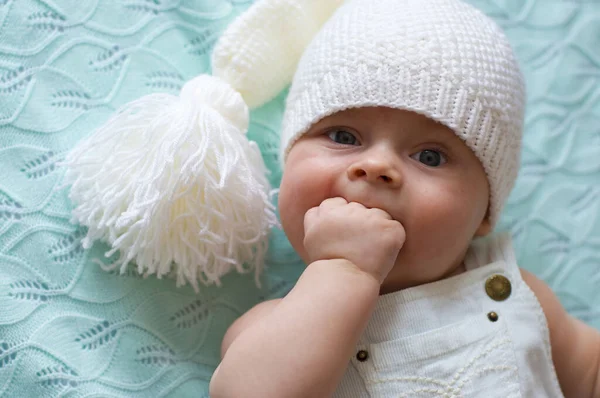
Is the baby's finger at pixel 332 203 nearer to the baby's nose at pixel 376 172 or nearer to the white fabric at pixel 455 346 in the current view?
the baby's nose at pixel 376 172

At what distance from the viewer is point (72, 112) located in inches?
44.8

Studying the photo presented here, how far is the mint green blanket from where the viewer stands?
3.37ft

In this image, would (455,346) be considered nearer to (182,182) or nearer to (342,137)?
(342,137)

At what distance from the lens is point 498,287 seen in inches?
42.1

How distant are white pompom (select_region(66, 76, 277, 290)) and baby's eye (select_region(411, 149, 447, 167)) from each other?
0.27 meters

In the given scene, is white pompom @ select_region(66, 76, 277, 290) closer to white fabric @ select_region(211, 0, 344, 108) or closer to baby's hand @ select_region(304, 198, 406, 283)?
white fabric @ select_region(211, 0, 344, 108)

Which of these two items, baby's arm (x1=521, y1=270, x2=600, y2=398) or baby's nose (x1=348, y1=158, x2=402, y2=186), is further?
baby's arm (x1=521, y1=270, x2=600, y2=398)

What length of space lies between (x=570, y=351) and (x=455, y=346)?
0.29m

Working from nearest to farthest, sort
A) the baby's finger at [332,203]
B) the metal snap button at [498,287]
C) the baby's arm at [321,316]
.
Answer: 1. the baby's arm at [321,316]
2. the baby's finger at [332,203]
3. the metal snap button at [498,287]

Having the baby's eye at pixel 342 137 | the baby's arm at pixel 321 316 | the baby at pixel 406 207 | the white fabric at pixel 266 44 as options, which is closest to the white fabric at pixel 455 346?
the baby at pixel 406 207

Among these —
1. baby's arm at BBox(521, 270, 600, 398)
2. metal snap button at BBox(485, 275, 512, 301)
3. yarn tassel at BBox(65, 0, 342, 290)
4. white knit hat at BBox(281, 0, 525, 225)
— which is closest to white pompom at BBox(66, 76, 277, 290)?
yarn tassel at BBox(65, 0, 342, 290)

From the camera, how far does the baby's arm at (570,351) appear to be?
1142mm

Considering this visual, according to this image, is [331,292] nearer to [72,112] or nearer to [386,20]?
[386,20]

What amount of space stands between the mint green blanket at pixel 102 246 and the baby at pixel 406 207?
0.42 feet
